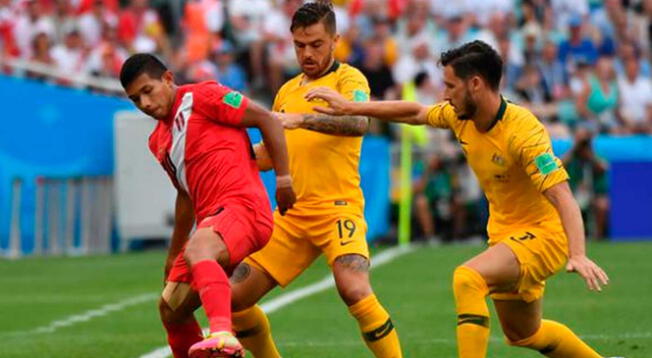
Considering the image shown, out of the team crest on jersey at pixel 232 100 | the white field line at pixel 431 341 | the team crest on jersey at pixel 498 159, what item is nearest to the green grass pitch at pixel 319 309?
the white field line at pixel 431 341

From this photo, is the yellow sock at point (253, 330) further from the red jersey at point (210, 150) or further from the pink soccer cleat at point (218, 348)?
the pink soccer cleat at point (218, 348)

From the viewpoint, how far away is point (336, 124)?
937cm

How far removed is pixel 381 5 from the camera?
24766 mm

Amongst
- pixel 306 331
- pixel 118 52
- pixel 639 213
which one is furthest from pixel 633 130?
pixel 306 331

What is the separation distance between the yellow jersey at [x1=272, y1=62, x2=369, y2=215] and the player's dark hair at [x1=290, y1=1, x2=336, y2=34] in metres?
0.32

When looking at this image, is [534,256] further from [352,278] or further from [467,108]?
[352,278]

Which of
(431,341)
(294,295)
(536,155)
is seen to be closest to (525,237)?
(536,155)

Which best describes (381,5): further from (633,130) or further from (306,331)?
(306,331)

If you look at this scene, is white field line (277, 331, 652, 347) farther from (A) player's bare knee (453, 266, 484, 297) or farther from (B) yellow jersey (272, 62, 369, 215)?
(A) player's bare knee (453, 266, 484, 297)

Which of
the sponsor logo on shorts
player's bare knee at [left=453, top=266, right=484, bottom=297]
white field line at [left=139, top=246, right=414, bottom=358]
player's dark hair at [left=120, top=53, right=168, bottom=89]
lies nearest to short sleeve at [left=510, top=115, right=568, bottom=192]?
the sponsor logo on shorts

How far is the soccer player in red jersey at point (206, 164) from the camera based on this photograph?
8.56 m

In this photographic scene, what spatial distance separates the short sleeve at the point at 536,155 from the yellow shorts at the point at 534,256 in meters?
0.41

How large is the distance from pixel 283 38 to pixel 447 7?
2.76m

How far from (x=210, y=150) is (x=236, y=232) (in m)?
0.47
